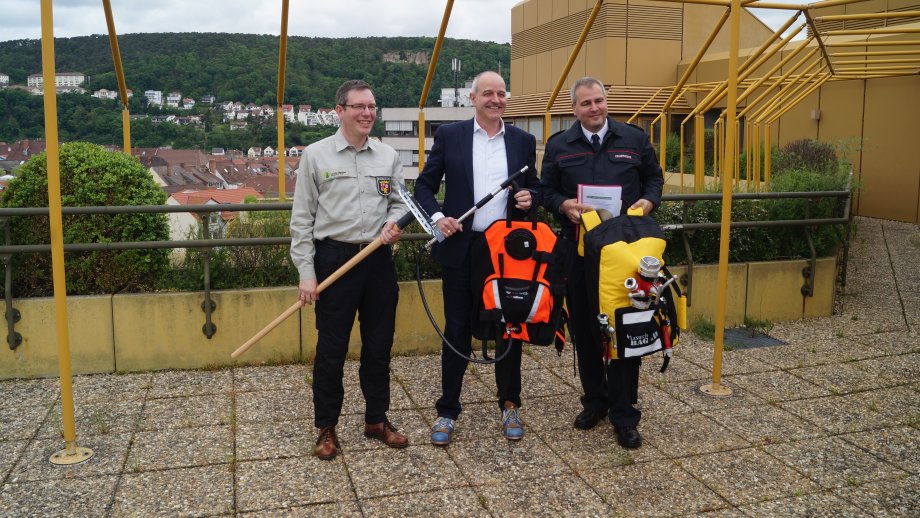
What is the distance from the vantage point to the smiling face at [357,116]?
4.30 metres

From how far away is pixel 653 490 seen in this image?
4.04 meters

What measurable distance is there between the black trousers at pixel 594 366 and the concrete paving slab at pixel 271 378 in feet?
6.37

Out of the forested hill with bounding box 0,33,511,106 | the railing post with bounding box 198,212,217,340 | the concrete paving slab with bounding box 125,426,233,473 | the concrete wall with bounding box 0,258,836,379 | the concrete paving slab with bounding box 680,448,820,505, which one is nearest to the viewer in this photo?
the concrete paving slab with bounding box 680,448,820,505

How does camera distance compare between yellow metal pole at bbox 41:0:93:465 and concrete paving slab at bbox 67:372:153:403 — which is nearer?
yellow metal pole at bbox 41:0:93:465

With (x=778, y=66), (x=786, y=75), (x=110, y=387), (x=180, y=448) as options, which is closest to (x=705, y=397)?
(x=180, y=448)

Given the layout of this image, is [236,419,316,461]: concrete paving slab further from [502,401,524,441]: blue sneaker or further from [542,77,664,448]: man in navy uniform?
[542,77,664,448]: man in navy uniform

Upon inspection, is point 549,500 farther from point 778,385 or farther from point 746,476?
point 778,385

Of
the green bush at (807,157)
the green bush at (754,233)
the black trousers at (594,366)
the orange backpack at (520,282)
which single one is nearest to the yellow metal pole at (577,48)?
the green bush at (754,233)

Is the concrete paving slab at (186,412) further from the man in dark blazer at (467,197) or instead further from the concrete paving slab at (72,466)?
the man in dark blazer at (467,197)

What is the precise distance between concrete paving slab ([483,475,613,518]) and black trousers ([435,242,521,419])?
74 cm

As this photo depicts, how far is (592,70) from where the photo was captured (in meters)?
28.5

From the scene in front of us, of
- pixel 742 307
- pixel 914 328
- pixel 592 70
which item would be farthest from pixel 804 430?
pixel 592 70

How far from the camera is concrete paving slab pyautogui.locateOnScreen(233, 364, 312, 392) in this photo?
5578 millimetres

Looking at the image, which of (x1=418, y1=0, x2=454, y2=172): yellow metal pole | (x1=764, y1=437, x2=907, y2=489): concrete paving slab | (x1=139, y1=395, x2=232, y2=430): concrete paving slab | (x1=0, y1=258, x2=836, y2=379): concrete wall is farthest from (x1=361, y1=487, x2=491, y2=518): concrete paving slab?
(x1=418, y1=0, x2=454, y2=172): yellow metal pole
